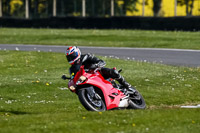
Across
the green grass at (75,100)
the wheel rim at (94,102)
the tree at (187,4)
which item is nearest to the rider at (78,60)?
the wheel rim at (94,102)

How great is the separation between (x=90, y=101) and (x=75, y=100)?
11.3 ft

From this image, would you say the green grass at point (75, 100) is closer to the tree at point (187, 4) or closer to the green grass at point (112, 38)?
the green grass at point (112, 38)

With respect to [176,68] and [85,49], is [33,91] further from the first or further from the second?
[85,49]

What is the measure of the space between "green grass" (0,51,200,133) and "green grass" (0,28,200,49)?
10095 mm

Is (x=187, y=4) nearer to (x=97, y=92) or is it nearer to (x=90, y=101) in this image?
(x=97, y=92)

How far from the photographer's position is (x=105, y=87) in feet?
36.3

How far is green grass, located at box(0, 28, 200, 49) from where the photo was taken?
3381 cm

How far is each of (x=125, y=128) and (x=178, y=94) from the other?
6.51 m

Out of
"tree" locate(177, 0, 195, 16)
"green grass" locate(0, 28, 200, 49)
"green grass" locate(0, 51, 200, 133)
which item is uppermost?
"tree" locate(177, 0, 195, 16)

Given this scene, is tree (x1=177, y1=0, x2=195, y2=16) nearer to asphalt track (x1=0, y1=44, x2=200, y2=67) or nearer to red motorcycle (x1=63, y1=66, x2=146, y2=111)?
asphalt track (x1=0, y1=44, x2=200, y2=67)

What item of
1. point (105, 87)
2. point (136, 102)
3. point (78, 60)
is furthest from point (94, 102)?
point (136, 102)

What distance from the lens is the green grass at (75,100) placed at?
926 centimetres

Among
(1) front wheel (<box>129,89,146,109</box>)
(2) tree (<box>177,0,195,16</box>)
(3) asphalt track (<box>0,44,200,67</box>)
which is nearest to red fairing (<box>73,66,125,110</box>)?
(1) front wheel (<box>129,89,146,109</box>)

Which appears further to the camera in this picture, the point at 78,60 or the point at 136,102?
the point at 136,102
